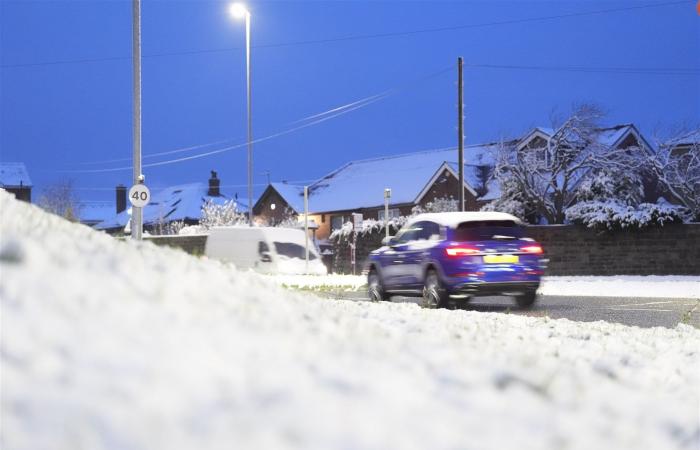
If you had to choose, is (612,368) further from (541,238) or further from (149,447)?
(541,238)

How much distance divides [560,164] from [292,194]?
116 feet

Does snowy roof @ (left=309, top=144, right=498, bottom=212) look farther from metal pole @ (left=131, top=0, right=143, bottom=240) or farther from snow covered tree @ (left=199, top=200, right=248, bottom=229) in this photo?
metal pole @ (left=131, top=0, right=143, bottom=240)

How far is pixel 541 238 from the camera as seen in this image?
1222 inches

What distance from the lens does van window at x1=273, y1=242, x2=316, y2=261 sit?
22.0m

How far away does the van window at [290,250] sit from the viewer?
2195 centimetres

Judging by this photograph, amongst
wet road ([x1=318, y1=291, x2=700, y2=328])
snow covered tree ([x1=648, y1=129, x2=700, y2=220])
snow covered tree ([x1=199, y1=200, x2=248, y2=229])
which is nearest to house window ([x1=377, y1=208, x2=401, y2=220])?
snow covered tree ([x1=199, y1=200, x2=248, y2=229])

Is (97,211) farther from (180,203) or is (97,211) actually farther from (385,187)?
(385,187)

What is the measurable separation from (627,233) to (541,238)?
3.14m

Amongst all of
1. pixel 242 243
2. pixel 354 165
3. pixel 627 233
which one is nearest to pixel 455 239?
pixel 242 243

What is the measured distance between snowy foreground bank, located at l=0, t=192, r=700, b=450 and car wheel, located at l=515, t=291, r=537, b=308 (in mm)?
10505

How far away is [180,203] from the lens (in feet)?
287

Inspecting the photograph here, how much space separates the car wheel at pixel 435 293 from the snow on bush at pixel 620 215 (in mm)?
16748

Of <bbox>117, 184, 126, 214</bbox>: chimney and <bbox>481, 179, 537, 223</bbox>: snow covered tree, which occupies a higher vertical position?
<bbox>117, 184, 126, 214</bbox>: chimney

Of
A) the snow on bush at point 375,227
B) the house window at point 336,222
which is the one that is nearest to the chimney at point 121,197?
the house window at point 336,222
